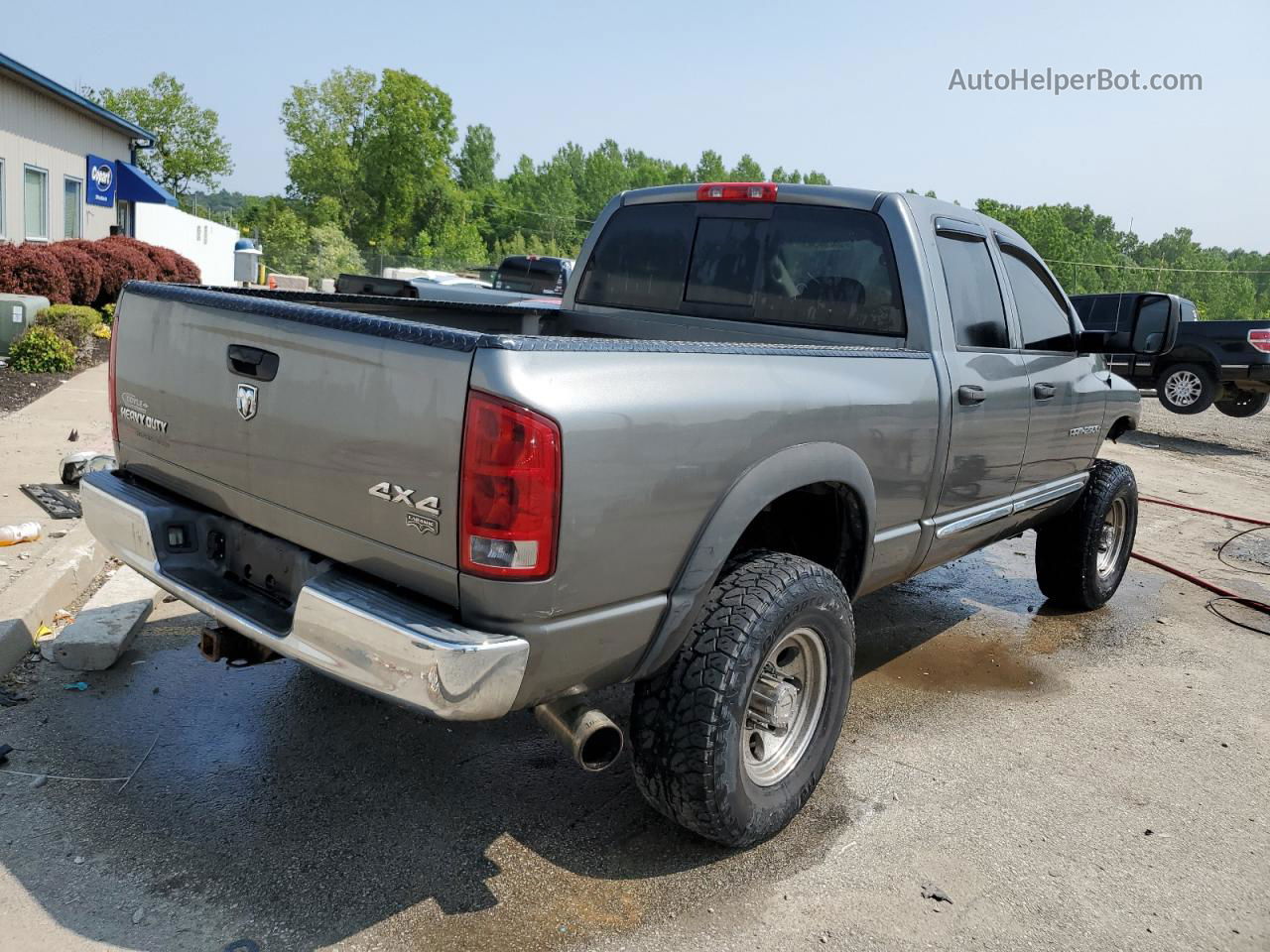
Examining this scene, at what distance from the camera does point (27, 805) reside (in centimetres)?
312

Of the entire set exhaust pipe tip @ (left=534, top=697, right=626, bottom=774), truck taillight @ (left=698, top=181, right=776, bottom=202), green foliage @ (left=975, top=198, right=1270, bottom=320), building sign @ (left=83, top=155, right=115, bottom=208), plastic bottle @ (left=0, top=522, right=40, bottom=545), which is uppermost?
green foliage @ (left=975, top=198, right=1270, bottom=320)

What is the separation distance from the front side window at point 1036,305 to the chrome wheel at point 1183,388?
35.9ft

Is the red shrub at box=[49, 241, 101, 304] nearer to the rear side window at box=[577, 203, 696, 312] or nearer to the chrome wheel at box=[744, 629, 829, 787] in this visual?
the rear side window at box=[577, 203, 696, 312]

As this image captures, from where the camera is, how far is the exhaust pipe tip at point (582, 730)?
8.56ft

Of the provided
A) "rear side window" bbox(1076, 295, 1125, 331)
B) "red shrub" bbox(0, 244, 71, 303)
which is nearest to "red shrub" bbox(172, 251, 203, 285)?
"red shrub" bbox(0, 244, 71, 303)

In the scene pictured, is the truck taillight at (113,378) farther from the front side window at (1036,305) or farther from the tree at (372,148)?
the tree at (372,148)

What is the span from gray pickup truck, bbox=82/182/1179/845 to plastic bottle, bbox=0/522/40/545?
7.28 feet

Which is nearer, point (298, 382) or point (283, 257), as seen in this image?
point (298, 382)

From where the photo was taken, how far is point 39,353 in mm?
10828

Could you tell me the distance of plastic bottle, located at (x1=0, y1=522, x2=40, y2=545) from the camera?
5.15 metres

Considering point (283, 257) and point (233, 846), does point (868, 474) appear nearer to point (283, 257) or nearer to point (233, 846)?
point (233, 846)

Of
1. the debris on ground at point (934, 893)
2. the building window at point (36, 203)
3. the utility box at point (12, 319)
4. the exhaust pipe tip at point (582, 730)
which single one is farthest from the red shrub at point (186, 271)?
the debris on ground at point (934, 893)

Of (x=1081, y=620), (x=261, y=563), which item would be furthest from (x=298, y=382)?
(x=1081, y=620)

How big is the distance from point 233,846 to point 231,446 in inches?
46.6
